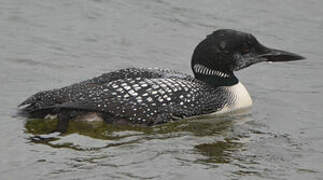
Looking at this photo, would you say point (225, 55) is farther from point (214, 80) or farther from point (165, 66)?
point (165, 66)

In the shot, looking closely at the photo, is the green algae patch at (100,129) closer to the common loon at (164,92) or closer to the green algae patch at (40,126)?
the common loon at (164,92)

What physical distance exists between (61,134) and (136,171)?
1024mm

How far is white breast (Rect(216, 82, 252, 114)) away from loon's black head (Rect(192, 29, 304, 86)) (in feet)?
0.20

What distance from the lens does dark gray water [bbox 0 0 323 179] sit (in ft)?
18.4

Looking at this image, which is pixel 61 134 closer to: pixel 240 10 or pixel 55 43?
pixel 55 43

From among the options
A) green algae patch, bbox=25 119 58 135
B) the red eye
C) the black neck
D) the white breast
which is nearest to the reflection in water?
green algae patch, bbox=25 119 58 135

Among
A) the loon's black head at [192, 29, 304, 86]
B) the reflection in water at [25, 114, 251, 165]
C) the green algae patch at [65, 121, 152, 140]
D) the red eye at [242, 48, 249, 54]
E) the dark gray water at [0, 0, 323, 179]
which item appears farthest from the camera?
the red eye at [242, 48, 249, 54]

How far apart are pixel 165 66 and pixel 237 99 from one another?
1686 millimetres

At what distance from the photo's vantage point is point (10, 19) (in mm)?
9586

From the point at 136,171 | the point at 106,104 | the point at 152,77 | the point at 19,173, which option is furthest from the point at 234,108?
the point at 19,173

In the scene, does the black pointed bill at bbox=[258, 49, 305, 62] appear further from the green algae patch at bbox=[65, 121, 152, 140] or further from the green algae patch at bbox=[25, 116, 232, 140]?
the green algae patch at bbox=[65, 121, 152, 140]

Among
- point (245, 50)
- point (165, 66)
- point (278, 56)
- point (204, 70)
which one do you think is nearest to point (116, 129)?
point (204, 70)

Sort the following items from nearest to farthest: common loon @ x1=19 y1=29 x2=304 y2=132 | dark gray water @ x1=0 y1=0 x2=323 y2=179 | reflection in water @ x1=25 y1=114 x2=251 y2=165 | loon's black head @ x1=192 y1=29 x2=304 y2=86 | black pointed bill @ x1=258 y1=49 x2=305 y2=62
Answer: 1. dark gray water @ x1=0 y1=0 x2=323 y2=179
2. reflection in water @ x1=25 y1=114 x2=251 y2=165
3. common loon @ x1=19 y1=29 x2=304 y2=132
4. loon's black head @ x1=192 y1=29 x2=304 y2=86
5. black pointed bill @ x1=258 y1=49 x2=305 y2=62

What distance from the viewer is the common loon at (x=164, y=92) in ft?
21.0
